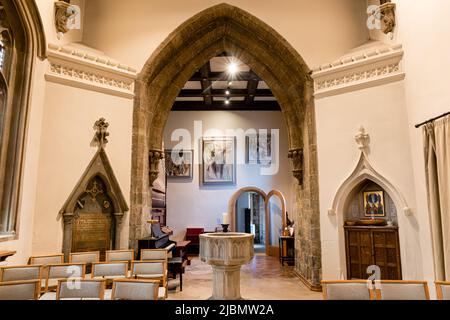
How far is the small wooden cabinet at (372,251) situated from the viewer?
4.90 m

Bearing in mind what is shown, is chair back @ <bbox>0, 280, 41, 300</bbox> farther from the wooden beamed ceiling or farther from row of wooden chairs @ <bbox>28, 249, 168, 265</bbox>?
the wooden beamed ceiling

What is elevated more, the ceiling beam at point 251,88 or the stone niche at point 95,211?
the ceiling beam at point 251,88

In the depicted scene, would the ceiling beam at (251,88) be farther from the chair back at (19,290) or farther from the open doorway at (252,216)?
the chair back at (19,290)

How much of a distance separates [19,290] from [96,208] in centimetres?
273

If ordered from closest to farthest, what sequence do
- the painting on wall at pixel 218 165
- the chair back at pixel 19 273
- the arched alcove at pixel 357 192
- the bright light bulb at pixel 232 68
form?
the chair back at pixel 19 273 < the arched alcove at pixel 357 192 < the bright light bulb at pixel 232 68 < the painting on wall at pixel 218 165

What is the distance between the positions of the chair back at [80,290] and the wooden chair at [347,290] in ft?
6.54

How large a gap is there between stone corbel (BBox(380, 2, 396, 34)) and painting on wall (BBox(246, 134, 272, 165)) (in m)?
5.42

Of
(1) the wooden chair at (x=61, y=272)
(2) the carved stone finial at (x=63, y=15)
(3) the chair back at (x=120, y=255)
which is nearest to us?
(1) the wooden chair at (x=61, y=272)

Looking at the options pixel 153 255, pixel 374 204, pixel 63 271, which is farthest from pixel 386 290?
pixel 63 271

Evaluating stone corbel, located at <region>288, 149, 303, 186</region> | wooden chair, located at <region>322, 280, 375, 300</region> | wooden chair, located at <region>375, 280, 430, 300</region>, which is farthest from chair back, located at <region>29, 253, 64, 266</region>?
stone corbel, located at <region>288, 149, 303, 186</region>

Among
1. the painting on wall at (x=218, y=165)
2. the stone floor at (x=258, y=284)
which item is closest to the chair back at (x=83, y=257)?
the stone floor at (x=258, y=284)

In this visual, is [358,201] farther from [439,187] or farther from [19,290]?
[19,290]

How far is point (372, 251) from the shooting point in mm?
5082
